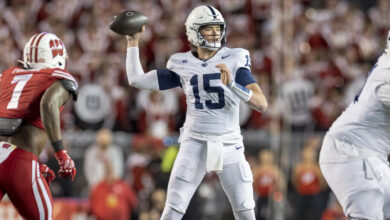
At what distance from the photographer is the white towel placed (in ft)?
18.6

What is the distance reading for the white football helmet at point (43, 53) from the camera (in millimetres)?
5582

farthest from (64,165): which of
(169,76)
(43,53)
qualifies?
(169,76)

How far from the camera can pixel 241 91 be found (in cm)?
541

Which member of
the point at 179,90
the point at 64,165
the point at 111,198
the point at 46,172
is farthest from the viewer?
the point at 179,90

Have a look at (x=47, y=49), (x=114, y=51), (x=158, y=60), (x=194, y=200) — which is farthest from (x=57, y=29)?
(x=47, y=49)

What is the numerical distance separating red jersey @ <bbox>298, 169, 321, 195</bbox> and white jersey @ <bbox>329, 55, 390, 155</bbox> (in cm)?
511

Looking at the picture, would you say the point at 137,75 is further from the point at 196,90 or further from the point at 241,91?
the point at 241,91

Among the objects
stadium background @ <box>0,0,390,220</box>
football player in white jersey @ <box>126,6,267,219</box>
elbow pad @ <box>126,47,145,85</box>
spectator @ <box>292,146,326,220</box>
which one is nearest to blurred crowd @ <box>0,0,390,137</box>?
stadium background @ <box>0,0,390,220</box>

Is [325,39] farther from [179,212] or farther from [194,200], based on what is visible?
[179,212]

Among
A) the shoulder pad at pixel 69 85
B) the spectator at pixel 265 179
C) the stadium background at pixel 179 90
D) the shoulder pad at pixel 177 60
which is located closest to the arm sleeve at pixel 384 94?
the shoulder pad at pixel 177 60

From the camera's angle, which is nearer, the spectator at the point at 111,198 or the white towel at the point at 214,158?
the white towel at the point at 214,158

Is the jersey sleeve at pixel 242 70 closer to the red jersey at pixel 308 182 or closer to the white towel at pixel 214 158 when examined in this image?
the white towel at pixel 214 158

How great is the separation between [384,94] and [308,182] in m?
5.44

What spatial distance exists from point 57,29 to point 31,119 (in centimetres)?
757
